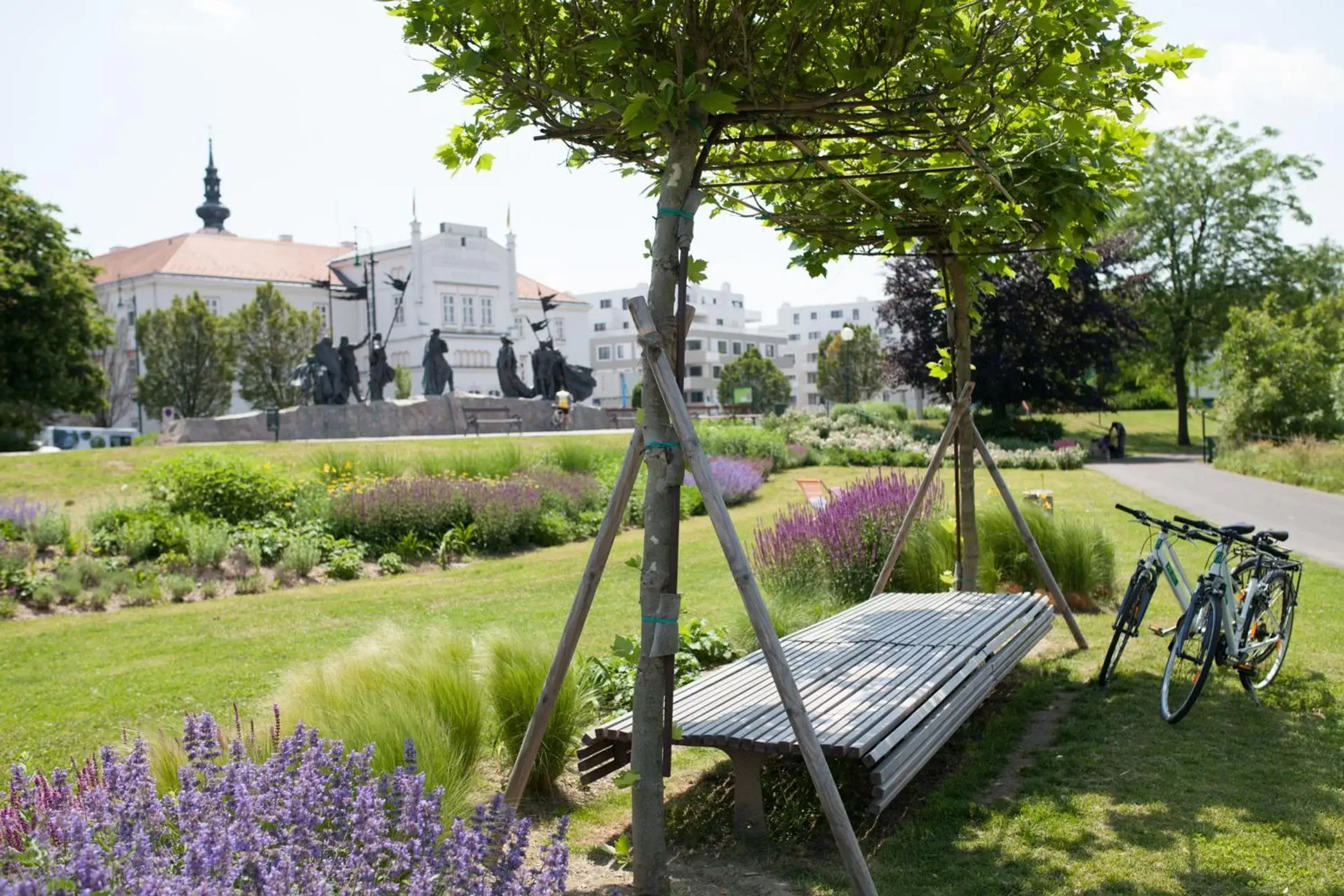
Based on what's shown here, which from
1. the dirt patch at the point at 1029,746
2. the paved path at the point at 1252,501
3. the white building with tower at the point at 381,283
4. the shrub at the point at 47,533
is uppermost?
the white building with tower at the point at 381,283

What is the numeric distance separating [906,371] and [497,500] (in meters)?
21.5

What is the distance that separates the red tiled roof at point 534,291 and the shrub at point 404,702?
7764 cm

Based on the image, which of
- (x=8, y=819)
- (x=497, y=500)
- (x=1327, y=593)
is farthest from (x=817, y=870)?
(x=497, y=500)

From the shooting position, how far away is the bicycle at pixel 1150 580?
621cm

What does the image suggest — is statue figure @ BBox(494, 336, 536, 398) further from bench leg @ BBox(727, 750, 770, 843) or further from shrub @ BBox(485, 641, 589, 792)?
bench leg @ BBox(727, 750, 770, 843)

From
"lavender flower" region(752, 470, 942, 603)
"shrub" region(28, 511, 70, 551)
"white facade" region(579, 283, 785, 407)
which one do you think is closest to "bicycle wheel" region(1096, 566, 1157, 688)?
"lavender flower" region(752, 470, 942, 603)

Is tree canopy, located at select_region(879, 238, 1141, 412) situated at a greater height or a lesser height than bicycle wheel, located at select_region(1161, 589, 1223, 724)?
greater

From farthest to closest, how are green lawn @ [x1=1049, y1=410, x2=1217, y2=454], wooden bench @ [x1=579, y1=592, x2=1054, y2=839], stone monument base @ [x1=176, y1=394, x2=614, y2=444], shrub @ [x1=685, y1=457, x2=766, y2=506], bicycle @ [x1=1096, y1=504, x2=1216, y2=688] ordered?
1. green lawn @ [x1=1049, y1=410, x2=1217, y2=454]
2. stone monument base @ [x1=176, y1=394, x2=614, y2=444]
3. shrub @ [x1=685, y1=457, x2=766, y2=506]
4. bicycle @ [x1=1096, y1=504, x2=1216, y2=688]
5. wooden bench @ [x1=579, y1=592, x2=1054, y2=839]

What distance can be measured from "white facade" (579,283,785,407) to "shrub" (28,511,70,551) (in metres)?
74.3

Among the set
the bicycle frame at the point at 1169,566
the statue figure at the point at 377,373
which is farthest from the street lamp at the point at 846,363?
the bicycle frame at the point at 1169,566

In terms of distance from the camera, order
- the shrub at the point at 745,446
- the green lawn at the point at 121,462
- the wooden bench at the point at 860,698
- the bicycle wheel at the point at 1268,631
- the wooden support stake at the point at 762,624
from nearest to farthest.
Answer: the wooden support stake at the point at 762,624 < the wooden bench at the point at 860,698 < the bicycle wheel at the point at 1268,631 < the green lawn at the point at 121,462 < the shrub at the point at 745,446

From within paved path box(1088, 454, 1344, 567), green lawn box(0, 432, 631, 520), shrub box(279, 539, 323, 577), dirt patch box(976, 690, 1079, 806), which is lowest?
paved path box(1088, 454, 1344, 567)

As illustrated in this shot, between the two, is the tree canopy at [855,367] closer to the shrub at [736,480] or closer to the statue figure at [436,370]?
the statue figure at [436,370]

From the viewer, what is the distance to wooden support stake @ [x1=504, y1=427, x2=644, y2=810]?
4184mm
